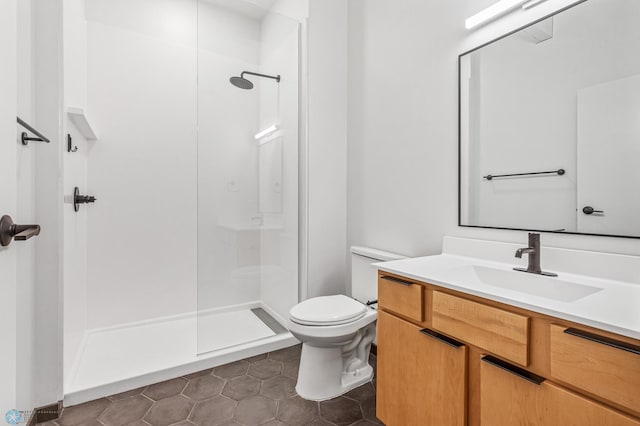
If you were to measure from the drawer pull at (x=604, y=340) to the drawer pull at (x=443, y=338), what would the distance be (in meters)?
0.35

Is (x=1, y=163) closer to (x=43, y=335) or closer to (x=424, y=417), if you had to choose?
(x=43, y=335)

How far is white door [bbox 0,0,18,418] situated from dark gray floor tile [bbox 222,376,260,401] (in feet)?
3.14

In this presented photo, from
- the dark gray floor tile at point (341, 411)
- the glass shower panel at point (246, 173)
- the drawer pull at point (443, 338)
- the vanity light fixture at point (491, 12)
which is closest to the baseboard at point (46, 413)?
the glass shower panel at point (246, 173)

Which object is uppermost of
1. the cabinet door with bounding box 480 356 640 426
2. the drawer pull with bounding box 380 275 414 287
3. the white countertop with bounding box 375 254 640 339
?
the white countertop with bounding box 375 254 640 339

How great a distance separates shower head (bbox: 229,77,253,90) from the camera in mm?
2271

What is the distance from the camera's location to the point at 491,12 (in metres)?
1.44

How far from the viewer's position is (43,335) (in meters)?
1.54

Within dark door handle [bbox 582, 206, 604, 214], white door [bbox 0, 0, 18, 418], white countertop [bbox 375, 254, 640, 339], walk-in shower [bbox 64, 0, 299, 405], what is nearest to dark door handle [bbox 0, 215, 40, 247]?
white door [bbox 0, 0, 18, 418]

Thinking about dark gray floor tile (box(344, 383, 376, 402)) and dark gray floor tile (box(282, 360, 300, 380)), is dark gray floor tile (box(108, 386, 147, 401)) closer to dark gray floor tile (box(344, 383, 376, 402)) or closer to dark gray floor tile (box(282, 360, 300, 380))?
dark gray floor tile (box(282, 360, 300, 380))

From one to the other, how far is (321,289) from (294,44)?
6.51ft

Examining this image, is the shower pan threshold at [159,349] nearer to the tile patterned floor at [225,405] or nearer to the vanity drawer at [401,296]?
the tile patterned floor at [225,405]

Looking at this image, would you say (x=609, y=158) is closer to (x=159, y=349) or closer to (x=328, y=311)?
(x=328, y=311)

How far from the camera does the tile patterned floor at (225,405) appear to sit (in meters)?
1.52

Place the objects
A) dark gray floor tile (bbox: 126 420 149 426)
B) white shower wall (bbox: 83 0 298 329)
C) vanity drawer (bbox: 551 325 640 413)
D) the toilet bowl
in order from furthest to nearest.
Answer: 1. white shower wall (bbox: 83 0 298 329)
2. the toilet bowl
3. dark gray floor tile (bbox: 126 420 149 426)
4. vanity drawer (bbox: 551 325 640 413)
